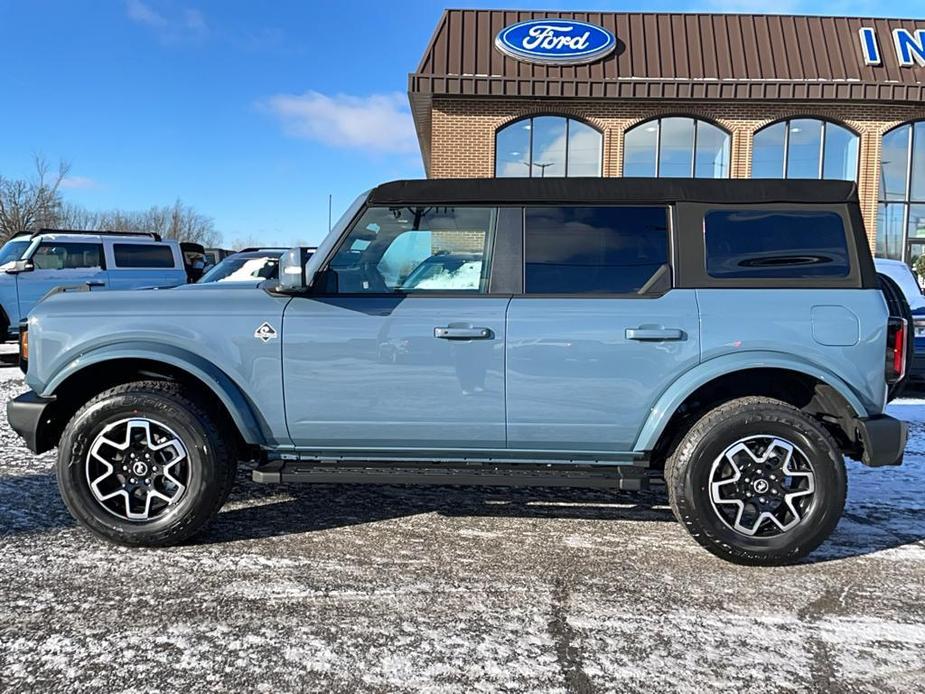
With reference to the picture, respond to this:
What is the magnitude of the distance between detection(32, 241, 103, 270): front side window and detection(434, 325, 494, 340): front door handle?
1074cm

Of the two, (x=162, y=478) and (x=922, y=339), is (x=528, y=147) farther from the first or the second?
(x=162, y=478)

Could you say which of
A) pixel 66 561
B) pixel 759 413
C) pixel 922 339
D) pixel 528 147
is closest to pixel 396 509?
pixel 66 561

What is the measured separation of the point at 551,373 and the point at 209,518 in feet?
6.35

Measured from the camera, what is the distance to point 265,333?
340 cm

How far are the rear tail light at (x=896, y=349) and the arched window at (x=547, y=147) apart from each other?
12.1 meters

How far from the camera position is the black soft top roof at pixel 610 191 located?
11.2 feet

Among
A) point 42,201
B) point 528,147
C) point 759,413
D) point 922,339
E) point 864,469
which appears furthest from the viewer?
point 42,201

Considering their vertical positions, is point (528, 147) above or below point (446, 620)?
above

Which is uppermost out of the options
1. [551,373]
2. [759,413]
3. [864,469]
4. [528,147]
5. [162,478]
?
[528,147]

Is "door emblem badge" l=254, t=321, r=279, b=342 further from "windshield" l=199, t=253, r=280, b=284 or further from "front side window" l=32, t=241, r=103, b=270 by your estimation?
"front side window" l=32, t=241, r=103, b=270

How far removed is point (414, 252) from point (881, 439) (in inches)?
99.8

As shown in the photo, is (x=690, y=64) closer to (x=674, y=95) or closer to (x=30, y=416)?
(x=674, y=95)

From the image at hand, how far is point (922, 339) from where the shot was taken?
7.15m

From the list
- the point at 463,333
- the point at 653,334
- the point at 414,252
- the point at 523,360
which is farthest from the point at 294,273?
the point at 653,334
